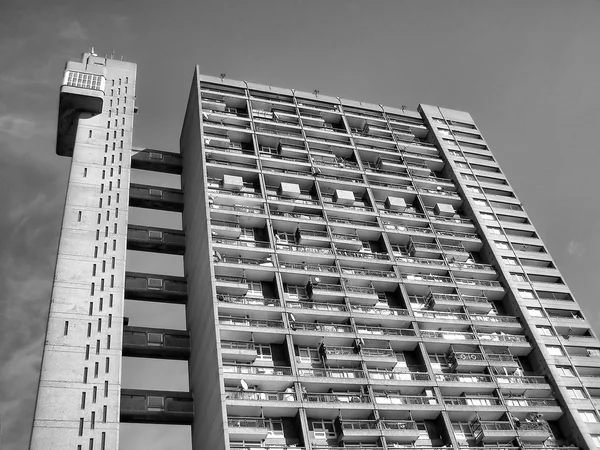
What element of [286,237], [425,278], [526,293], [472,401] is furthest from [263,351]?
[526,293]

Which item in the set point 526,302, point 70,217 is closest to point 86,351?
point 70,217

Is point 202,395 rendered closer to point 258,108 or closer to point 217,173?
point 217,173

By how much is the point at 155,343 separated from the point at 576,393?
30.7m

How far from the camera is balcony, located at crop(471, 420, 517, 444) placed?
1782 inches

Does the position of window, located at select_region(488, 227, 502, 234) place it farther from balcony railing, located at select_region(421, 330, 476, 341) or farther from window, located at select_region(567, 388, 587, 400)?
window, located at select_region(567, 388, 587, 400)

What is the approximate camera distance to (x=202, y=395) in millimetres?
45344

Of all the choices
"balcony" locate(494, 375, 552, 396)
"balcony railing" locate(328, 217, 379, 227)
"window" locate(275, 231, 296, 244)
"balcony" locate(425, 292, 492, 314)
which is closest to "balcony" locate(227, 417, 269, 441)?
"window" locate(275, 231, 296, 244)

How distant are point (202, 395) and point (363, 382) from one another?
10.6 m

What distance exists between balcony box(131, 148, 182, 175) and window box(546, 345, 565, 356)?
35.6 metres

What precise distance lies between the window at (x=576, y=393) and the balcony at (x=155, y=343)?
27825 millimetres

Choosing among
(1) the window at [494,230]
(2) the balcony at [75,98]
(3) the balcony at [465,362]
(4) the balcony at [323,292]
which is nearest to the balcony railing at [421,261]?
(4) the balcony at [323,292]

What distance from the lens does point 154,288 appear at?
5328 cm

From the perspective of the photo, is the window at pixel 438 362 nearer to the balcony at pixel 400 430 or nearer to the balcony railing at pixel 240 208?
the balcony at pixel 400 430

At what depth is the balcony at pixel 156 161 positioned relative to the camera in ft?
205
